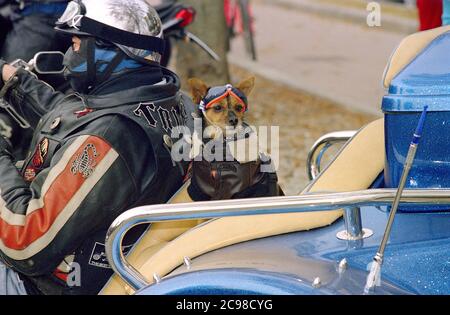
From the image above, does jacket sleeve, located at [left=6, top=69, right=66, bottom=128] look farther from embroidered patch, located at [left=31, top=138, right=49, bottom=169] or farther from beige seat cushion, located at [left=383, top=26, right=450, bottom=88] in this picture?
beige seat cushion, located at [left=383, top=26, right=450, bottom=88]

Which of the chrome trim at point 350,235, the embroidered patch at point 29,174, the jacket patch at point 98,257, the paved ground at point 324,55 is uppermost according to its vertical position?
the chrome trim at point 350,235

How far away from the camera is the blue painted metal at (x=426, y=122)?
7.61 feet

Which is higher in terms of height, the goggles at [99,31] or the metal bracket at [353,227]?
the goggles at [99,31]

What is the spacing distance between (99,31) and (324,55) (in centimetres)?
921

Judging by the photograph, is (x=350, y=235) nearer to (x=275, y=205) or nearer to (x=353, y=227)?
(x=353, y=227)

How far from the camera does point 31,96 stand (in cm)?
332

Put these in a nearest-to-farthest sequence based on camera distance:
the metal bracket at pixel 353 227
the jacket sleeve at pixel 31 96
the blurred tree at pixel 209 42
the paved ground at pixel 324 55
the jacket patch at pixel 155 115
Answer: the metal bracket at pixel 353 227 → the jacket patch at pixel 155 115 → the jacket sleeve at pixel 31 96 → the blurred tree at pixel 209 42 → the paved ground at pixel 324 55

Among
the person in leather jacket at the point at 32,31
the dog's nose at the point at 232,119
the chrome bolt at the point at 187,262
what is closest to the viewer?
the chrome bolt at the point at 187,262

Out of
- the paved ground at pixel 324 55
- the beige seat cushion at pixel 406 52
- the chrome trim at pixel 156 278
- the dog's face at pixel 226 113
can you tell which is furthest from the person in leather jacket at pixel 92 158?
the paved ground at pixel 324 55

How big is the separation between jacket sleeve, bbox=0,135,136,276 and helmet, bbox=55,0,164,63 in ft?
1.13

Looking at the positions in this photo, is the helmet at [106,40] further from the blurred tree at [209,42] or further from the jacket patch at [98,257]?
the blurred tree at [209,42]

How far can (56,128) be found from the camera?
296 centimetres

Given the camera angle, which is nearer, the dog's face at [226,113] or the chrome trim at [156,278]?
the chrome trim at [156,278]

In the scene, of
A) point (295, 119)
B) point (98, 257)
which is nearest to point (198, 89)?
point (98, 257)
